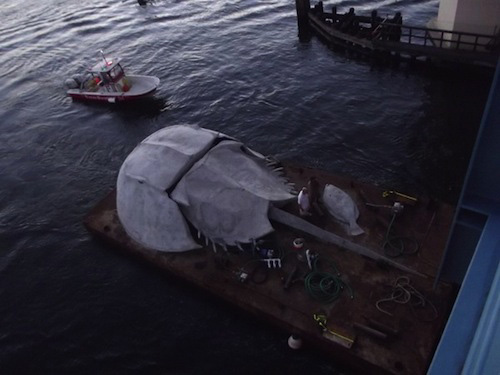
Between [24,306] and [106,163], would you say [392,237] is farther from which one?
[106,163]

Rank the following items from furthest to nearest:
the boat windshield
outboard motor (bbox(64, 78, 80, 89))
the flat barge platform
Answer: outboard motor (bbox(64, 78, 80, 89)) < the boat windshield < the flat barge platform

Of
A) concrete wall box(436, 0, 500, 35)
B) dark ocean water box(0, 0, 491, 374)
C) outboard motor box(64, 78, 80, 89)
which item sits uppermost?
concrete wall box(436, 0, 500, 35)

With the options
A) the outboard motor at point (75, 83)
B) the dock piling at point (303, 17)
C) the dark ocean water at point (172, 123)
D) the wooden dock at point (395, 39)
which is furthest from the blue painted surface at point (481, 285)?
the outboard motor at point (75, 83)

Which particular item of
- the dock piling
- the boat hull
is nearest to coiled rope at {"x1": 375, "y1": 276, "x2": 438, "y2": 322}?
the boat hull

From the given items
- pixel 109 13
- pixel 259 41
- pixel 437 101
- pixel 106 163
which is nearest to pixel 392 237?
pixel 437 101

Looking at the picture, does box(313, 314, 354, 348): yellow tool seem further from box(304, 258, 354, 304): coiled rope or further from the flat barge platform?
box(304, 258, 354, 304): coiled rope

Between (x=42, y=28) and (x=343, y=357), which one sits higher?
(x=42, y=28)
